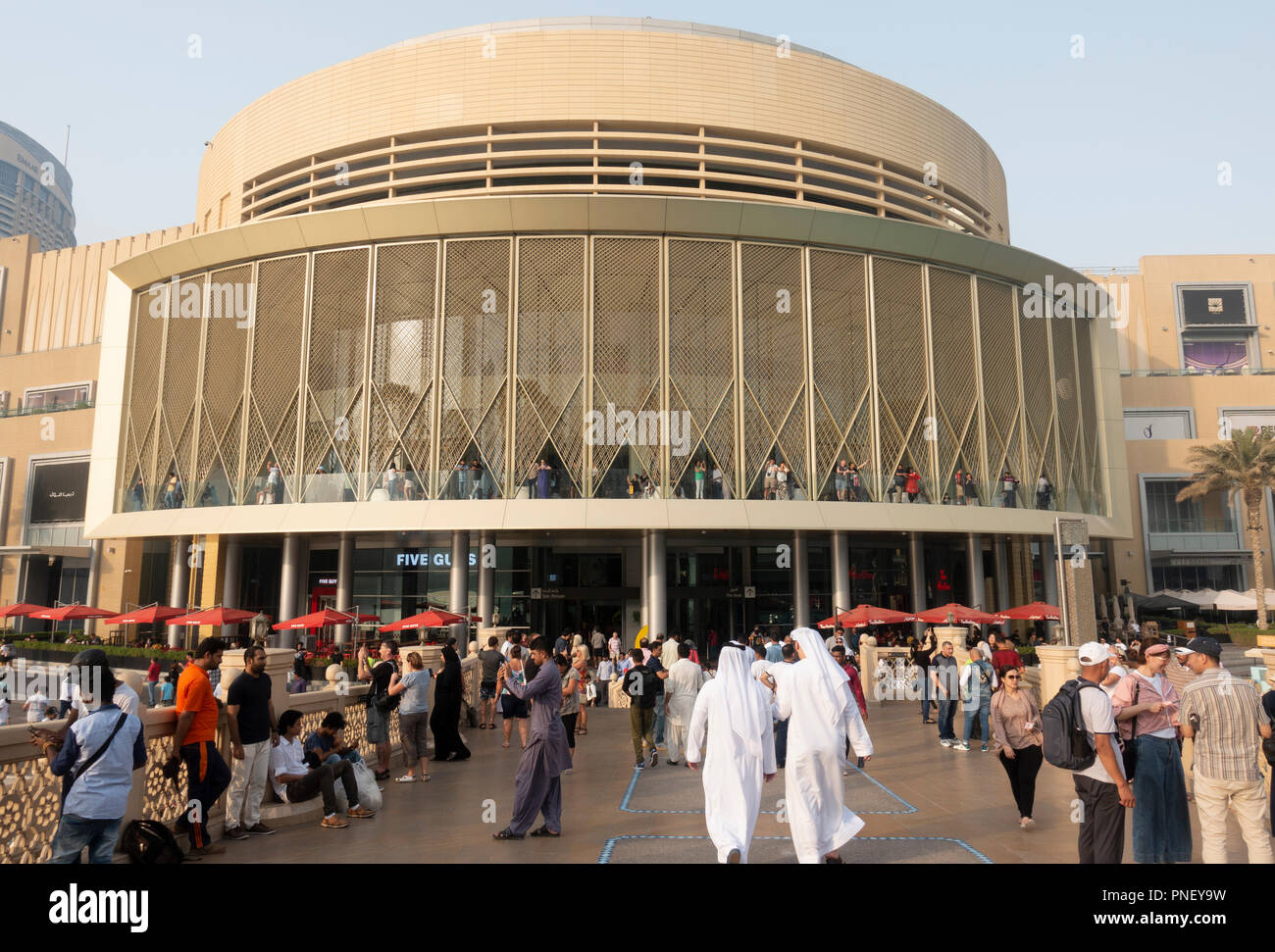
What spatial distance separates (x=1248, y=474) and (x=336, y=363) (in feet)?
130

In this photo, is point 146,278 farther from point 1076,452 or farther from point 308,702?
point 1076,452

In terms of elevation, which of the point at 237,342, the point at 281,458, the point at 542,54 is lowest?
the point at 281,458

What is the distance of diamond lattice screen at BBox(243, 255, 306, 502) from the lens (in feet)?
89.0

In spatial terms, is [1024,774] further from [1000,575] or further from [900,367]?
[1000,575]

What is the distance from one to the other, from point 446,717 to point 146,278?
997 inches

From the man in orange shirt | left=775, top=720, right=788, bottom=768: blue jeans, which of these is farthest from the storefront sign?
the man in orange shirt

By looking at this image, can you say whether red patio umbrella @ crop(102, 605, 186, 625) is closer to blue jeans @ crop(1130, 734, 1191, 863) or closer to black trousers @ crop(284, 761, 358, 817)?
black trousers @ crop(284, 761, 358, 817)

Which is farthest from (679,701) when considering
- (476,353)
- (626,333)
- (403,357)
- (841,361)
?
(403,357)

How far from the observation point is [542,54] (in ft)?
96.8

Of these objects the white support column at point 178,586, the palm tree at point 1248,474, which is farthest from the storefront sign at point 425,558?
the palm tree at point 1248,474

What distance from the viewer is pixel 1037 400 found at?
100 feet

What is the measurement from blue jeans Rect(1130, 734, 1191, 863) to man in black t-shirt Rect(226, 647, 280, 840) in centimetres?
735
